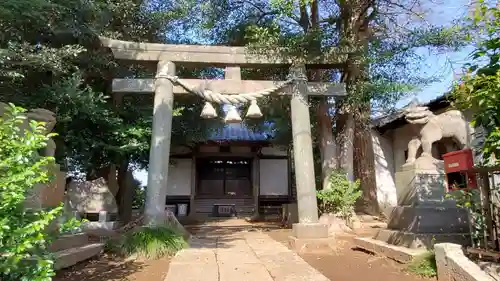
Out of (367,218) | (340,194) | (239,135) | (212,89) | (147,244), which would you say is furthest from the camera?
(239,135)

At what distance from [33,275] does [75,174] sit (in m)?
8.19

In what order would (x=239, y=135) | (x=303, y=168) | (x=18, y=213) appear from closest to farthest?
(x=18, y=213) < (x=303, y=168) < (x=239, y=135)

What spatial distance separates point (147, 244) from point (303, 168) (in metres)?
3.58

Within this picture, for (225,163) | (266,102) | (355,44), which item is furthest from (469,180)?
(225,163)

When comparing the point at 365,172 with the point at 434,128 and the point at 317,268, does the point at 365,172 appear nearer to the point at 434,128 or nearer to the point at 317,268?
the point at 434,128

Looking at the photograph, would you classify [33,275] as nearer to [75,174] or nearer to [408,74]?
[75,174]

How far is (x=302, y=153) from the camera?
7.73m

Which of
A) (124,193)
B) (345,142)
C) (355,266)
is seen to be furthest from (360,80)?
(124,193)

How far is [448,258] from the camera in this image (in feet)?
13.7

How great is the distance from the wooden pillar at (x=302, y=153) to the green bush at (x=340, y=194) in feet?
4.90

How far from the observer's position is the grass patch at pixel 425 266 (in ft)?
14.8

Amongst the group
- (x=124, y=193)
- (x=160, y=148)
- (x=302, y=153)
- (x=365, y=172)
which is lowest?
(x=124, y=193)

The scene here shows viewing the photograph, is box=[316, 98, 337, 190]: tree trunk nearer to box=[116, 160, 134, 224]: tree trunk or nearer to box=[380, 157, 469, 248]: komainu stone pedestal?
box=[380, 157, 469, 248]: komainu stone pedestal

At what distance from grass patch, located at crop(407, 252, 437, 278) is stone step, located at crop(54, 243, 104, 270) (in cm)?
467
